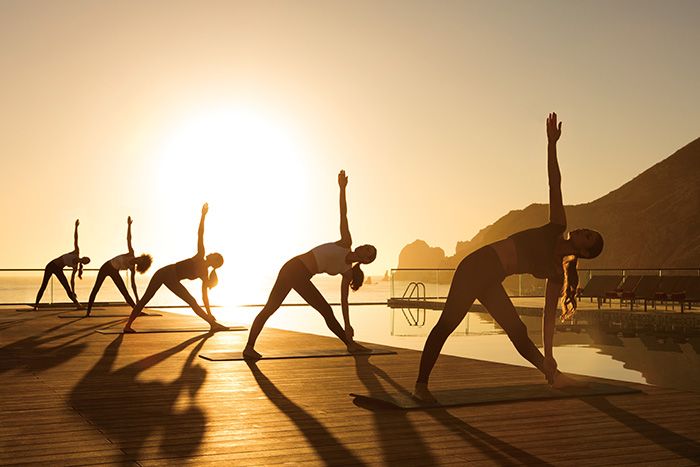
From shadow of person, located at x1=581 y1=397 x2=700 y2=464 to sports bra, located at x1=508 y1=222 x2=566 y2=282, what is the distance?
793mm

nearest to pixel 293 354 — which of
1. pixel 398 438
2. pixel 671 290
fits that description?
pixel 398 438

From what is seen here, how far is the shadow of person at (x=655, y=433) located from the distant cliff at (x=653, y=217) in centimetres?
8706

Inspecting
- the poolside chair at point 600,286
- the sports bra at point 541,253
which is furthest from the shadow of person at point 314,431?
the poolside chair at point 600,286

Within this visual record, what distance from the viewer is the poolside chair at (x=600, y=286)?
759 inches

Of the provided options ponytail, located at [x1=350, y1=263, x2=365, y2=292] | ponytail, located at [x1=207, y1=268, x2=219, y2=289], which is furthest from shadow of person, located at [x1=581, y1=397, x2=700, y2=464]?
ponytail, located at [x1=207, y1=268, x2=219, y2=289]

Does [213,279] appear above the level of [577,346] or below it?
above

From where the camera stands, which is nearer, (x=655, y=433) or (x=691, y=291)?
(x=655, y=433)

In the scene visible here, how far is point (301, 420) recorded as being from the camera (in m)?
4.70

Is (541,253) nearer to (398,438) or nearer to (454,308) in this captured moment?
(454,308)

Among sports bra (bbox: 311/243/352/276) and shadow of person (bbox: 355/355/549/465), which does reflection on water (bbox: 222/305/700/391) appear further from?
shadow of person (bbox: 355/355/549/465)

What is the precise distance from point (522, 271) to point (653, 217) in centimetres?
10590

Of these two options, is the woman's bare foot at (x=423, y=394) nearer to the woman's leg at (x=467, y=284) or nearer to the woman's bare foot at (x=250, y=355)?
the woman's leg at (x=467, y=284)

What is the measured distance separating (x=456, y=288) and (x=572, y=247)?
29.4 inches

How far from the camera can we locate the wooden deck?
3.78 m
